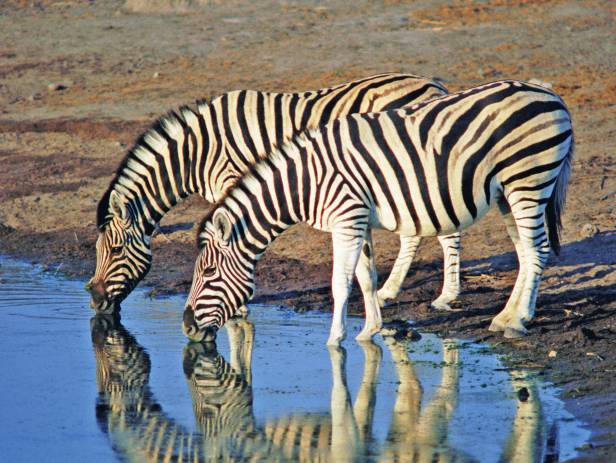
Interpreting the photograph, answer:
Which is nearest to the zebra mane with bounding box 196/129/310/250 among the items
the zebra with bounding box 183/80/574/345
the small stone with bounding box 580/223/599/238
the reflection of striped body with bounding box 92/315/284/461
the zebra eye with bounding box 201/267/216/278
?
the zebra with bounding box 183/80/574/345

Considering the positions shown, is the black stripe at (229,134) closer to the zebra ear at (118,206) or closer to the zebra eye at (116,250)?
the zebra ear at (118,206)

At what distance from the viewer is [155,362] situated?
27.1 feet

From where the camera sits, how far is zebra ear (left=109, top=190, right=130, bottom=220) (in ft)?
31.5

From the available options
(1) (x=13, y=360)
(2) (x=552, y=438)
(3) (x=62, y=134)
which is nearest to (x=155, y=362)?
(1) (x=13, y=360)

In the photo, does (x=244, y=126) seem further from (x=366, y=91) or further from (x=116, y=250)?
(x=116, y=250)

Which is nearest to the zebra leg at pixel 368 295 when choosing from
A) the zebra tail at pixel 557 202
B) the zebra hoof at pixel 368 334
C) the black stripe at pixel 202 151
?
the zebra hoof at pixel 368 334

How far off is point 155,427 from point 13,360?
206cm

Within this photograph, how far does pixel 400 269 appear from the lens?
982 cm

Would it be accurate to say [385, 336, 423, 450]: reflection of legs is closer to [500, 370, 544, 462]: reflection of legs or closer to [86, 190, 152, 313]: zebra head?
[500, 370, 544, 462]: reflection of legs

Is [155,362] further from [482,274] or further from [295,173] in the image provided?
[482,274]

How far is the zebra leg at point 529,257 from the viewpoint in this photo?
333 inches

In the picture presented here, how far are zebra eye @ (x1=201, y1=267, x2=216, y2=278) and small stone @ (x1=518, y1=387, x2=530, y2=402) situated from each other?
2.53 metres

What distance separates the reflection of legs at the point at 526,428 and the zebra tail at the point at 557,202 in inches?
68.3

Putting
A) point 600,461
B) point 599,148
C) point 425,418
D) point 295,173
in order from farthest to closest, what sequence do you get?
point 599,148 < point 295,173 < point 425,418 < point 600,461
